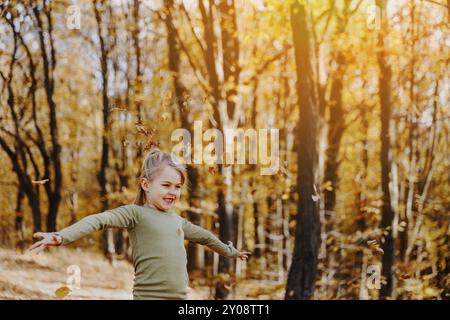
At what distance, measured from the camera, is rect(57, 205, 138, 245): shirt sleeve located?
8.24 feet

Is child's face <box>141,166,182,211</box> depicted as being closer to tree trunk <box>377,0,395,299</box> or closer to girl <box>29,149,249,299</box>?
girl <box>29,149,249,299</box>

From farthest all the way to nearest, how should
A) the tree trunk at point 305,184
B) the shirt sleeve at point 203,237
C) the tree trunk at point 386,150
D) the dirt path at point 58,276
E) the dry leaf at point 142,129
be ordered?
1. the tree trunk at point 386,150
2. the dirt path at point 58,276
3. the tree trunk at point 305,184
4. the dry leaf at point 142,129
5. the shirt sleeve at point 203,237

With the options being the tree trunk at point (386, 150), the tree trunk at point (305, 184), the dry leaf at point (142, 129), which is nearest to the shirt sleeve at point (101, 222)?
the dry leaf at point (142, 129)

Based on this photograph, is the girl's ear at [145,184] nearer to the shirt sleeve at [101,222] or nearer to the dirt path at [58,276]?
the shirt sleeve at [101,222]

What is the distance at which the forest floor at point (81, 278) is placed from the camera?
287 inches

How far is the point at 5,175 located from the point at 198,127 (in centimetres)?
434

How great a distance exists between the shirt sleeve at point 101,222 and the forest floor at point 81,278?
13.7 ft

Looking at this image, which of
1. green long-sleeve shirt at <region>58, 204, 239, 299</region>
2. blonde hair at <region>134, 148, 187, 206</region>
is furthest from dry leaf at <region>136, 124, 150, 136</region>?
green long-sleeve shirt at <region>58, 204, 239, 299</region>

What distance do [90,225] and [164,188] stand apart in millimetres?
493

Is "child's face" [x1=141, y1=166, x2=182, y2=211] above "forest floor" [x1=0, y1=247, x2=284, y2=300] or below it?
above

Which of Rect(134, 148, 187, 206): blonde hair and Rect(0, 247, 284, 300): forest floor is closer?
Rect(134, 148, 187, 206): blonde hair

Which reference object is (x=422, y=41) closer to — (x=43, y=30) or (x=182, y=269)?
(x=43, y=30)

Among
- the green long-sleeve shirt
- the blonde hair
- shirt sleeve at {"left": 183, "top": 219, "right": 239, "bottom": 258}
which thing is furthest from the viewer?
shirt sleeve at {"left": 183, "top": 219, "right": 239, "bottom": 258}

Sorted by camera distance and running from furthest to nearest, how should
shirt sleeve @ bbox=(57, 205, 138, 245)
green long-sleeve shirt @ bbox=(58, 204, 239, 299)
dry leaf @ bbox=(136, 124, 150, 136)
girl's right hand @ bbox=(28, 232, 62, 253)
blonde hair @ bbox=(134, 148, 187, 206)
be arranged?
dry leaf @ bbox=(136, 124, 150, 136)
blonde hair @ bbox=(134, 148, 187, 206)
green long-sleeve shirt @ bbox=(58, 204, 239, 299)
shirt sleeve @ bbox=(57, 205, 138, 245)
girl's right hand @ bbox=(28, 232, 62, 253)
